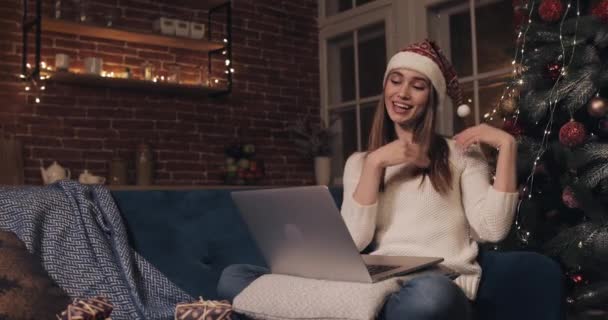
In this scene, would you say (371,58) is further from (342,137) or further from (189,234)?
(189,234)

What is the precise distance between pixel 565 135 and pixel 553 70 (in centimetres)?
31

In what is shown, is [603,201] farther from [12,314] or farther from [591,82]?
[12,314]

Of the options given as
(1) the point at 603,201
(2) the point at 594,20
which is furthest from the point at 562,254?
(2) the point at 594,20

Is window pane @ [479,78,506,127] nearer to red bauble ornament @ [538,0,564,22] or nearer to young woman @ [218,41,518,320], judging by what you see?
red bauble ornament @ [538,0,564,22]

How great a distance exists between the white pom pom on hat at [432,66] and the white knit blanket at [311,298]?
0.65 metres

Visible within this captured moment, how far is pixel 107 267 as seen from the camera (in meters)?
2.09

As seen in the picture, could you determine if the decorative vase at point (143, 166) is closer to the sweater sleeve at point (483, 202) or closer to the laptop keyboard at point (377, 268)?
the sweater sleeve at point (483, 202)

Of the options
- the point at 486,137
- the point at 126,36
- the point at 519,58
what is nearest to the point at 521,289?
the point at 486,137

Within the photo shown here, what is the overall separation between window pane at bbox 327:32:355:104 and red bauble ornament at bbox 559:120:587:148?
268cm

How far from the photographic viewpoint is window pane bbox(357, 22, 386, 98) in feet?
16.5

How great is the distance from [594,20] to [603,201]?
671 millimetres

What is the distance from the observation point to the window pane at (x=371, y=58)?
5.02m

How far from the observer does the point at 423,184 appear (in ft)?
6.70

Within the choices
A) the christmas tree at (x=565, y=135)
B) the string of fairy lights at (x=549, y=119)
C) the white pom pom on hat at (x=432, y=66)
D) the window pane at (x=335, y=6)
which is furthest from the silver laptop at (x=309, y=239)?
the window pane at (x=335, y=6)
